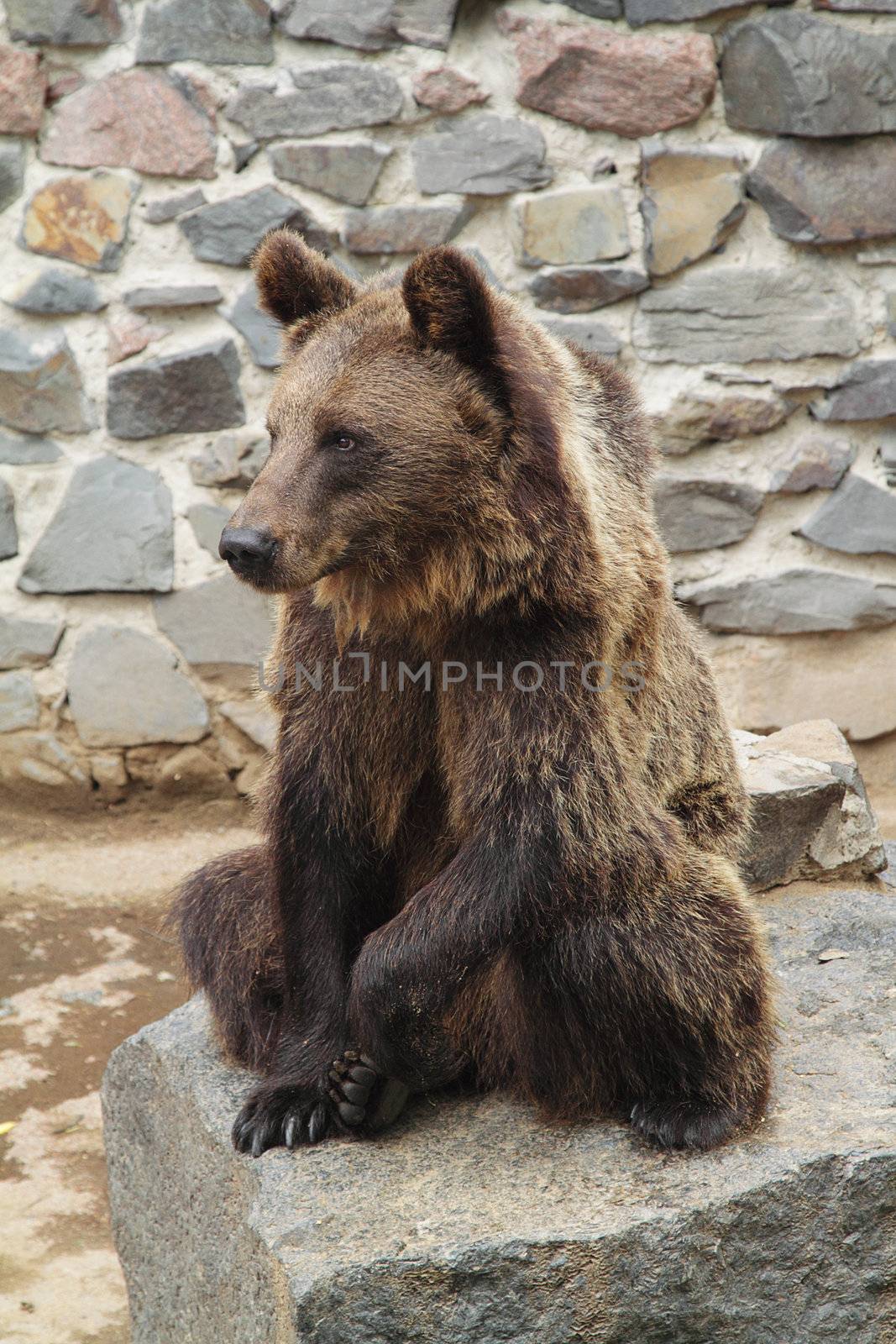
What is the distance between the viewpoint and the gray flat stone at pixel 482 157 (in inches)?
221

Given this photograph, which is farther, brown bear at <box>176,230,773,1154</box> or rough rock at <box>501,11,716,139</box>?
rough rock at <box>501,11,716,139</box>

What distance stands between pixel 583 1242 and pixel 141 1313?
58.8 inches

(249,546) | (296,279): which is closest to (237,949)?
(249,546)

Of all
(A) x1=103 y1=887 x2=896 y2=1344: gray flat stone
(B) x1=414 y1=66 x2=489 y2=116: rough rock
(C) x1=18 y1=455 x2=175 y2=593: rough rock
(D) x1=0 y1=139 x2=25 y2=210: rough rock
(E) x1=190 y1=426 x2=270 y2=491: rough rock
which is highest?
(B) x1=414 y1=66 x2=489 y2=116: rough rock

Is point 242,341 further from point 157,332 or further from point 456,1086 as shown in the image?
point 456,1086

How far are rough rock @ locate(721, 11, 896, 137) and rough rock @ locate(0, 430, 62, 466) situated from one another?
10.0ft

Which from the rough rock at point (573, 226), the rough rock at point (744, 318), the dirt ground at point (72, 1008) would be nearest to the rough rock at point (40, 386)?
the dirt ground at point (72, 1008)

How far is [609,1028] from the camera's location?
285 cm

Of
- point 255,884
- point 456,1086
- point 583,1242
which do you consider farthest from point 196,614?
point 583,1242

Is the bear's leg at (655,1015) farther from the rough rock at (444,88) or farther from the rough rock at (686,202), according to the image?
the rough rock at (444,88)

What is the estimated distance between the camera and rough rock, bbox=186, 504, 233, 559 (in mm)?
5965

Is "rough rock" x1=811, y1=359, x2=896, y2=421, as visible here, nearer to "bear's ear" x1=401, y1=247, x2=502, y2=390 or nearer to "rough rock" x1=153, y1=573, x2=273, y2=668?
"rough rock" x1=153, y1=573, x2=273, y2=668

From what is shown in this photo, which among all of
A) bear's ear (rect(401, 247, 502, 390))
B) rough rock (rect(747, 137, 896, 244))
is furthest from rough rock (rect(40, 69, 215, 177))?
bear's ear (rect(401, 247, 502, 390))

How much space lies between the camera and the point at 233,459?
5910mm
